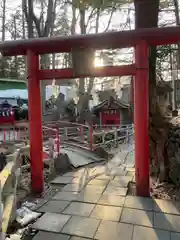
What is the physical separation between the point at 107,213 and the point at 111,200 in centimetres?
56

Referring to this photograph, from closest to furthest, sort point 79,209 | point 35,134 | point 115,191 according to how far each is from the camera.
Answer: point 79,209 → point 115,191 → point 35,134

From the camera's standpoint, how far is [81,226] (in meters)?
3.46

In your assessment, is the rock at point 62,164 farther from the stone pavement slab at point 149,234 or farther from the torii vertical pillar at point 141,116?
the stone pavement slab at point 149,234

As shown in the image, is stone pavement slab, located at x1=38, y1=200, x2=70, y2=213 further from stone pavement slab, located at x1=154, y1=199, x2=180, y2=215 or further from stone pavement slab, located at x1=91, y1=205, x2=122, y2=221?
stone pavement slab, located at x1=154, y1=199, x2=180, y2=215

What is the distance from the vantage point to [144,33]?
430cm

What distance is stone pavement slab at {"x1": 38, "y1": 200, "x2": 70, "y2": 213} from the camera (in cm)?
403

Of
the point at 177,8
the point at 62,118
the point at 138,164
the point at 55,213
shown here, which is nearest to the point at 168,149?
the point at 138,164

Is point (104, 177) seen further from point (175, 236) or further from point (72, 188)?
Result: point (175, 236)

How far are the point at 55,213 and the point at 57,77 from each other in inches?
101

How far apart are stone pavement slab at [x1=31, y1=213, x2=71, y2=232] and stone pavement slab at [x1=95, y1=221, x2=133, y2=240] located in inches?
22.7

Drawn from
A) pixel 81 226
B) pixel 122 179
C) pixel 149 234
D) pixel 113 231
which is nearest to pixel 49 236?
pixel 81 226

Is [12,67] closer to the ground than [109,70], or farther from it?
farther from it

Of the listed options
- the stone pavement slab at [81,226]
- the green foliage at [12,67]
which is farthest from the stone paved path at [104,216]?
the green foliage at [12,67]

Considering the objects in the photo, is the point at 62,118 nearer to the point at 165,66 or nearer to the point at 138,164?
the point at 165,66
